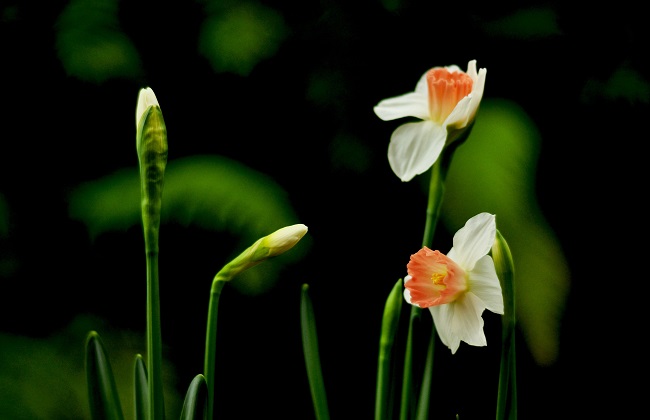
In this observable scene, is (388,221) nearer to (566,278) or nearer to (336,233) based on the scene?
(336,233)

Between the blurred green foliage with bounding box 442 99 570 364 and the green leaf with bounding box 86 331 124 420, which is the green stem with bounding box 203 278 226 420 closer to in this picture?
the green leaf with bounding box 86 331 124 420

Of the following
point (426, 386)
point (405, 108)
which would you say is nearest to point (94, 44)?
point (405, 108)

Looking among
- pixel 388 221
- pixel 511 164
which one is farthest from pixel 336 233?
pixel 511 164

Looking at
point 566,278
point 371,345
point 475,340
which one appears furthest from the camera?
point 371,345

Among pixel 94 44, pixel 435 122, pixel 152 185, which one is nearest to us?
pixel 152 185

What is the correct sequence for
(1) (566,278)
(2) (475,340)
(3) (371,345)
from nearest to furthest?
(2) (475,340)
(1) (566,278)
(3) (371,345)

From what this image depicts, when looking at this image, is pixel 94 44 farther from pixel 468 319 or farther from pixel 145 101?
pixel 468 319

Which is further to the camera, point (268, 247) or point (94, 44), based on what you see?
point (94, 44)
